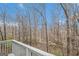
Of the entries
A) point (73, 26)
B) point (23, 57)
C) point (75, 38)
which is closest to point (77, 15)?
point (73, 26)

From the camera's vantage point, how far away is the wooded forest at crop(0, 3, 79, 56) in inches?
61.2

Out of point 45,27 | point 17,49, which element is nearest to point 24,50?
point 17,49

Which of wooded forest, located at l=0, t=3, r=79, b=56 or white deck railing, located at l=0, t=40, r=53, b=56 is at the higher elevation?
wooded forest, located at l=0, t=3, r=79, b=56

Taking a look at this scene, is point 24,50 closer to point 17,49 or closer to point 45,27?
point 17,49

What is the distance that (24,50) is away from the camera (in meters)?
1.56

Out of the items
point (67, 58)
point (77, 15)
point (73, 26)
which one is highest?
point (77, 15)

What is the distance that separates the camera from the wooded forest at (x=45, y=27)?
1554 millimetres

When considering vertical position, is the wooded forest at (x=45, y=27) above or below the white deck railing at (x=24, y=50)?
above

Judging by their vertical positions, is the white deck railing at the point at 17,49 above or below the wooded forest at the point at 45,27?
below

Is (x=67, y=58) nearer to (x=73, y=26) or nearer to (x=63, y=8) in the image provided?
(x=73, y=26)

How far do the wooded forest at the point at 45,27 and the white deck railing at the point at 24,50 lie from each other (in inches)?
1.5

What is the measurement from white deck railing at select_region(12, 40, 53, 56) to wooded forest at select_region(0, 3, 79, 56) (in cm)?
4

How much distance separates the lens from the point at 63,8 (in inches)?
61.6

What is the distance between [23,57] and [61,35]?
44cm
